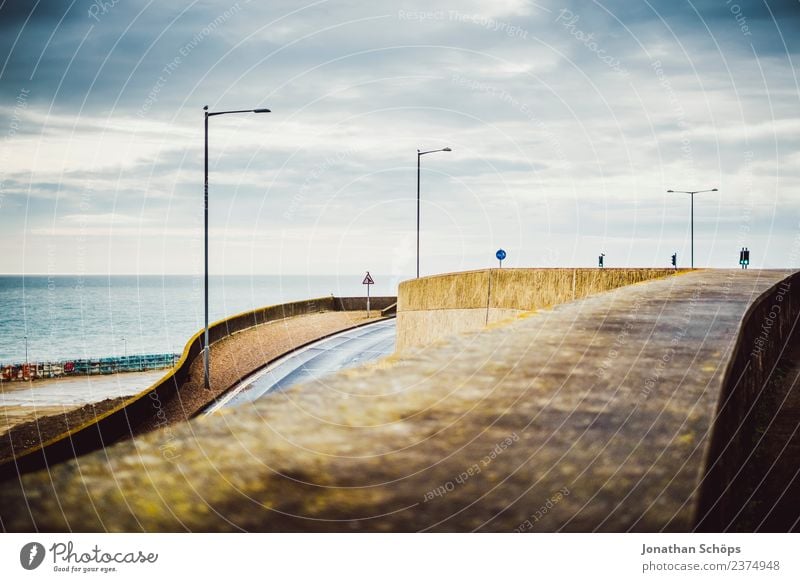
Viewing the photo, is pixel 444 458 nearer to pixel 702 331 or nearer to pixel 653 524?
pixel 653 524

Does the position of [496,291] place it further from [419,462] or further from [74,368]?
[74,368]

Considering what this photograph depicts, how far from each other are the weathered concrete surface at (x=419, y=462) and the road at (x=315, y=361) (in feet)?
55.2

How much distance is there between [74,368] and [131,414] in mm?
49383

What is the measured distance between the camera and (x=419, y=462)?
1.95m

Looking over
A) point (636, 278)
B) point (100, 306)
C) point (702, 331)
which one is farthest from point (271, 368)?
point (100, 306)

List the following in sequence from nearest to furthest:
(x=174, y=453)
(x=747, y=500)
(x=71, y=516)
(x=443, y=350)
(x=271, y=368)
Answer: (x=71, y=516) → (x=174, y=453) → (x=443, y=350) → (x=747, y=500) → (x=271, y=368)

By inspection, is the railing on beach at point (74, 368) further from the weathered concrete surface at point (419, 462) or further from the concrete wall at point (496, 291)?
the weathered concrete surface at point (419, 462)

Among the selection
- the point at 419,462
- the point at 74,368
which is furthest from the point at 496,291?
the point at 74,368

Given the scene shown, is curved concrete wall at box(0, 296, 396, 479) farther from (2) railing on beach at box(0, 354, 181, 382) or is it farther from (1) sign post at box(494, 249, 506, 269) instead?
(2) railing on beach at box(0, 354, 181, 382)

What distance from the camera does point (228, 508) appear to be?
171cm

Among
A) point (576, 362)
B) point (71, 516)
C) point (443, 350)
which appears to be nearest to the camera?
point (71, 516)

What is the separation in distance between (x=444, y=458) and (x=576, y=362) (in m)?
1.43

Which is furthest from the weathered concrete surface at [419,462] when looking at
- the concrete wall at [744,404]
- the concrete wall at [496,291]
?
the concrete wall at [496,291]

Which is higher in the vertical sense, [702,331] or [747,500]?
[702,331]
